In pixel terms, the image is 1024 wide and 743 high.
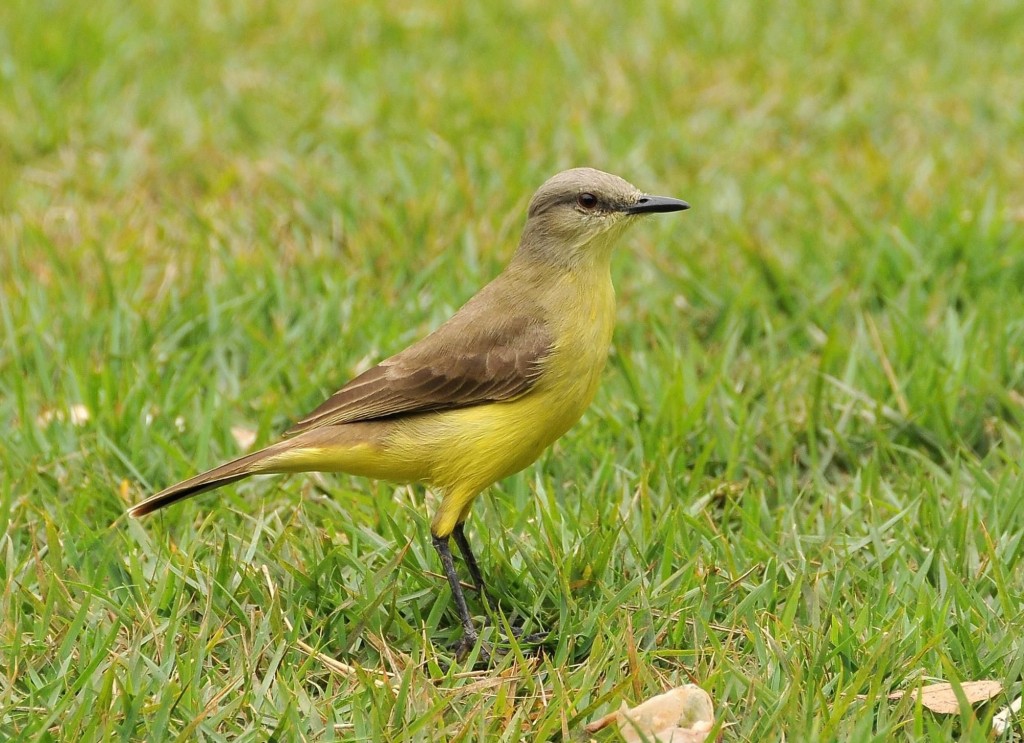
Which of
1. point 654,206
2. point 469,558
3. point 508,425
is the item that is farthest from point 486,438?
point 654,206

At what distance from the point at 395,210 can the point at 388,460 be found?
2.83 meters

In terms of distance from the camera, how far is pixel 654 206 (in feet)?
14.2

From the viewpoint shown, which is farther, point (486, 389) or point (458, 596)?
point (486, 389)

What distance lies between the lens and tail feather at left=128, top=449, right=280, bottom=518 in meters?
3.91

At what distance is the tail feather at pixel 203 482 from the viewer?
12.8 feet

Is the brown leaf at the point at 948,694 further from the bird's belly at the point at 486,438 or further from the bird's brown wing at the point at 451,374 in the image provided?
the bird's brown wing at the point at 451,374

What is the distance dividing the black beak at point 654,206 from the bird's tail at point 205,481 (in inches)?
54.5

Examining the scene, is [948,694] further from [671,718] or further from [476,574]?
[476,574]

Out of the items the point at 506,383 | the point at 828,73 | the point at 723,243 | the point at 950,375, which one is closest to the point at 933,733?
the point at 506,383

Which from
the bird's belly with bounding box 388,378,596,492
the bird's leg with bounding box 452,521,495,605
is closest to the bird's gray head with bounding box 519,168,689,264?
the bird's belly with bounding box 388,378,596,492

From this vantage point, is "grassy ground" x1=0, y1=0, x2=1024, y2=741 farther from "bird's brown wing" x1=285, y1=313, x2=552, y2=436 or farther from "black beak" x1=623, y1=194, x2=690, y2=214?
"black beak" x1=623, y1=194, x2=690, y2=214

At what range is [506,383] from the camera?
159 inches

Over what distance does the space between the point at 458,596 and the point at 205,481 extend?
80 centimetres

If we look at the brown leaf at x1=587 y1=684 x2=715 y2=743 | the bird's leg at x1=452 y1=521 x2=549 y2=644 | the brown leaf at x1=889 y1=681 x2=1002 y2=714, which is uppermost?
the bird's leg at x1=452 y1=521 x2=549 y2=644
